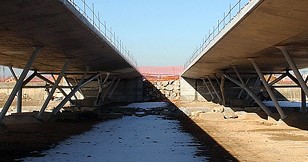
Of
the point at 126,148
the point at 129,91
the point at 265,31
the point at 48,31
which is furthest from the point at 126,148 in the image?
the point at 129,91

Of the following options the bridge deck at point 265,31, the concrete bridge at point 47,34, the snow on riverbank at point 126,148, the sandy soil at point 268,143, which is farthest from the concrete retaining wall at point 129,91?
the snow on riverbank at point 126,148

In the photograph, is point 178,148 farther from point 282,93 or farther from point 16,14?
point 282,93

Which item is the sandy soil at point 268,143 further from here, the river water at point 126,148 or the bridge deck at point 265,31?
the bridge deck at point 265,31

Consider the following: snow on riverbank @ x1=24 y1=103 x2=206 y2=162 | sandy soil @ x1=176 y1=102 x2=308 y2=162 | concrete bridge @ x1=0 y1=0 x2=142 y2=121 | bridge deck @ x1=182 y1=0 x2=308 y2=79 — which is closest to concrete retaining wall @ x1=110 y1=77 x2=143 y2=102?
concrete bridge @ x1=0 y1=0 x2=142 y2=121

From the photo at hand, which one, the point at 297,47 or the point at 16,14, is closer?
the point at 16,14

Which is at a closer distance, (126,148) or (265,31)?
(126,148)

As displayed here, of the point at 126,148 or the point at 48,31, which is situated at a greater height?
the point at 48,31

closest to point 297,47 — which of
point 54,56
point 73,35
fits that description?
point 73,35

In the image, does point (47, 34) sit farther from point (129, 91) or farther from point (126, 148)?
point (129, 91)

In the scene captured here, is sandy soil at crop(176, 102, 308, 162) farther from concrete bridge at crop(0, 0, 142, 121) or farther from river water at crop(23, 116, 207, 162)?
concrete bridge at crop(0, 0, 142, 121)

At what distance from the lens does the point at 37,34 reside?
17203mm

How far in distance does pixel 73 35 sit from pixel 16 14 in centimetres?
534

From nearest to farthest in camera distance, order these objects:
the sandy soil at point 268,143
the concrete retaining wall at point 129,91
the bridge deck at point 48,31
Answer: the bridge deck at point 48,31 < the sandy soil at point 268,143 < the concrete retaining wall at point 129,91

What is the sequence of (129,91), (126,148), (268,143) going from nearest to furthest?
1. (126,148)
2. (268,143)
3. (129,91)
